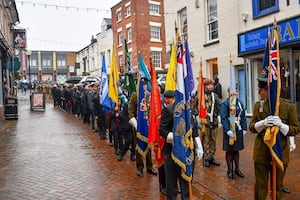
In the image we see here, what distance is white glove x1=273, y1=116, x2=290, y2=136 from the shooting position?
4562mm

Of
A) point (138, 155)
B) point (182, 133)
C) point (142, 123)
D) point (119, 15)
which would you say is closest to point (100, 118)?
point (138, 155)

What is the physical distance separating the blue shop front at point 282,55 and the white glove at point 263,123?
7.79 m

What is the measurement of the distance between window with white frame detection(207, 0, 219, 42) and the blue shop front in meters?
2.25

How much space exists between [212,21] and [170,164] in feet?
40.5

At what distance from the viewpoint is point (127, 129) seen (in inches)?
351

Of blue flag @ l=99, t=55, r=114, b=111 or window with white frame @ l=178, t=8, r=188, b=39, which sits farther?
window with white frame @ l=178, t=8, r=188, b=39

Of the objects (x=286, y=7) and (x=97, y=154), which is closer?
(x=97, y=154)

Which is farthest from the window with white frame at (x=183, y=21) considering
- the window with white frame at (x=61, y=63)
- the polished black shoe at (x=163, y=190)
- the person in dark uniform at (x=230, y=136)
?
the window with white frame at (x=61, y=63)

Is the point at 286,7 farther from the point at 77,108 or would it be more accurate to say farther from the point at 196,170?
the point at 77,108

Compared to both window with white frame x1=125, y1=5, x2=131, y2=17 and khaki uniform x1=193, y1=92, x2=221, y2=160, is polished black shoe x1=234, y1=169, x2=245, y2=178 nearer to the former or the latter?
khaki uniform x1=193, y1=92, x2=221, y2=160

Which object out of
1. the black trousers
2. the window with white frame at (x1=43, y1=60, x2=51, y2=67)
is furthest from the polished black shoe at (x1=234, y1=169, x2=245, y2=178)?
A: the window with white frame at (x1=43, y1=60, x2=51, y2=67)

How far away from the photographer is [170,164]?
518 cm

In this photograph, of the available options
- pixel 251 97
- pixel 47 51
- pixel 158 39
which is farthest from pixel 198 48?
pixel 47 51

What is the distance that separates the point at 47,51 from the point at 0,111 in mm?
54211
